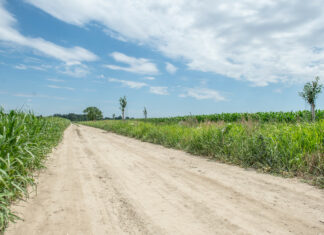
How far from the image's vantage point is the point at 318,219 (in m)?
2.56

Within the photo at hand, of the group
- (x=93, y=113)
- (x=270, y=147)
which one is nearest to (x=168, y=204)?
(x=270, y=147)

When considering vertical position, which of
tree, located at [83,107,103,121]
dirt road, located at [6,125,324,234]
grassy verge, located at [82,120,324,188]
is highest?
tree, located at [83,107,103,121]

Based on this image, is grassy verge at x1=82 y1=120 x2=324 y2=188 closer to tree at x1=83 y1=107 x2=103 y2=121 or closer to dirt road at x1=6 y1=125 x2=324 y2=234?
dirt road at x1=6 y1=125 x2=324 y2=234

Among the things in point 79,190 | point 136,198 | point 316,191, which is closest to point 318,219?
point 316,191

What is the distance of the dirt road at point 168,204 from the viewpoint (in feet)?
7.63

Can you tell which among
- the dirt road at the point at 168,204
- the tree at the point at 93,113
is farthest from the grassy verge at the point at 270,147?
the tree at the point at 93,113

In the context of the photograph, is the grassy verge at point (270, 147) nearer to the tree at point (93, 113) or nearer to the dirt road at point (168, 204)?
the dirt road at point (168, 204)

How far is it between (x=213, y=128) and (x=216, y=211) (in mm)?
4912

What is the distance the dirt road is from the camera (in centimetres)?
233

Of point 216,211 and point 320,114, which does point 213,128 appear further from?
point 320,114

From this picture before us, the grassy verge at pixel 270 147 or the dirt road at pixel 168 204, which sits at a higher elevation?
the grassy verge at pixel 270 147

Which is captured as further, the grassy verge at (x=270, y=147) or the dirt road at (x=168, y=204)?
the grassy verge at (x=270, y=147)

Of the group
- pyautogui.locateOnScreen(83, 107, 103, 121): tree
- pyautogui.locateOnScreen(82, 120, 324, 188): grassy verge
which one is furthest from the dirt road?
pyautogui.locateOnScreen(83, 107, 103, 121): tree

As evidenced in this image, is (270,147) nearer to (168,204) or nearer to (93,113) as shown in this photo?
(168,204)
